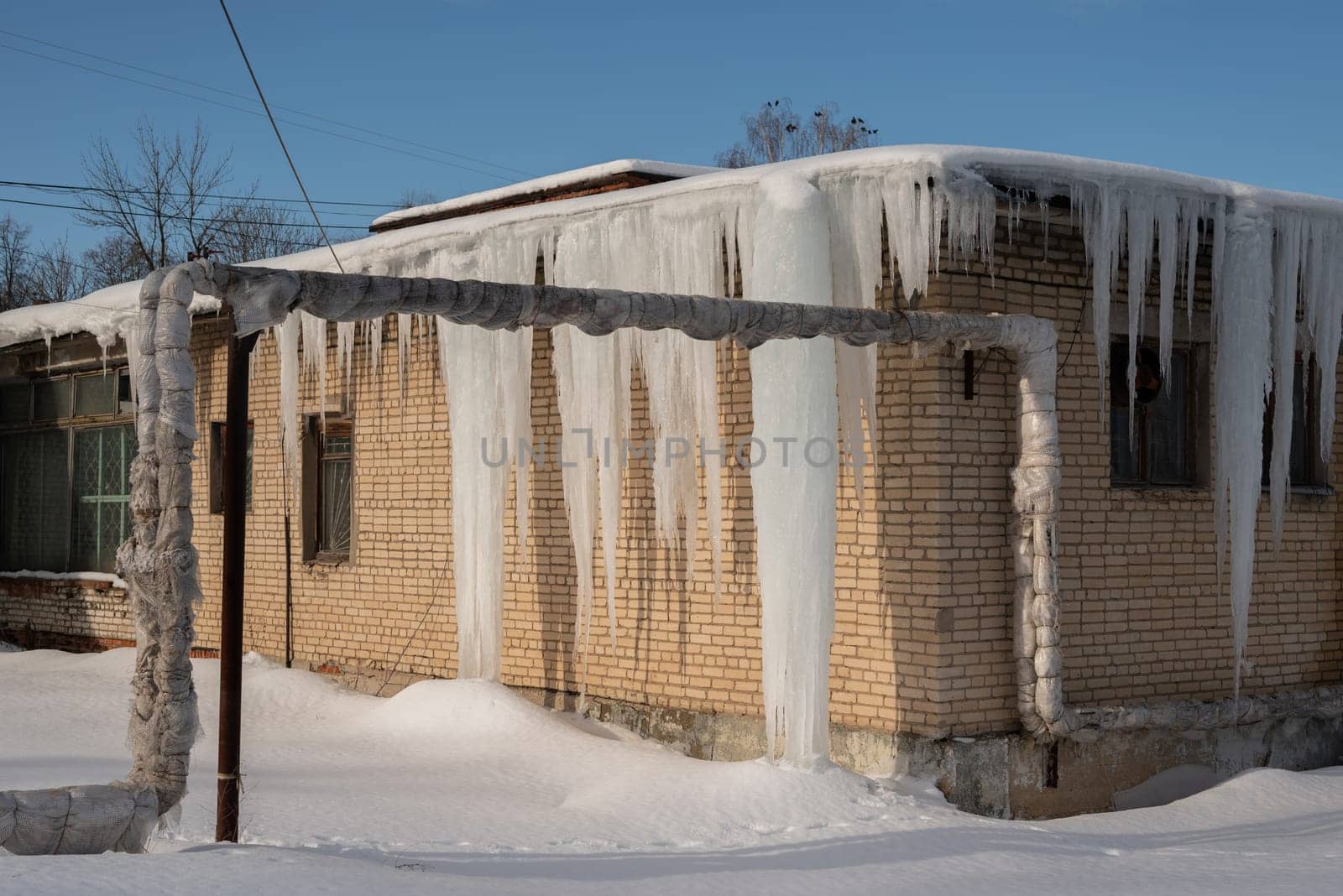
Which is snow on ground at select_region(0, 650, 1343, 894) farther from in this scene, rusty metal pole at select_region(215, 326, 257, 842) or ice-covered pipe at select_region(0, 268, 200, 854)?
ice-covered pipe at select_region(0, 268, 200, 854)

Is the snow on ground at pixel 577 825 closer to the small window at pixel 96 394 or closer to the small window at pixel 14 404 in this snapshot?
the small window at pixel 96 394

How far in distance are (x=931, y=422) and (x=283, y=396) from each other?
16.0 ft

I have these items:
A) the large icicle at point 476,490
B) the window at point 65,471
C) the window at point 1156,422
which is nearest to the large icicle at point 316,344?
the large icicle at point 476,490

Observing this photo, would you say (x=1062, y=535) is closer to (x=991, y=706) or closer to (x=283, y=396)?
(x=991, y=706)

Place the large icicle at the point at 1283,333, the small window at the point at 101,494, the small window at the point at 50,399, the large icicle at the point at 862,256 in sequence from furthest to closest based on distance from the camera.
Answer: the small window at the point at 50,399, the small window at the point at 101,494, the large icicle at the point at 1283,333, the large icicle at the point at 862,256

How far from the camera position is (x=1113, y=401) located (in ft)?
26.2

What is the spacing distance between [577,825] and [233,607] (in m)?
1.91

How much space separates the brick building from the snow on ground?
0.37 meters

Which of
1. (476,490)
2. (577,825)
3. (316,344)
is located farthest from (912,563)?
(316,344)

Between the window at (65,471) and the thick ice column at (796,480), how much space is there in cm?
716

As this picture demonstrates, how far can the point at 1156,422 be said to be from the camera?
8188mm

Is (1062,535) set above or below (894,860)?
above

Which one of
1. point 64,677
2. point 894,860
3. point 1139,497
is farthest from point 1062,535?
point 64,677

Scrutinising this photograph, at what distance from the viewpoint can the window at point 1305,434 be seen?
8.85m
